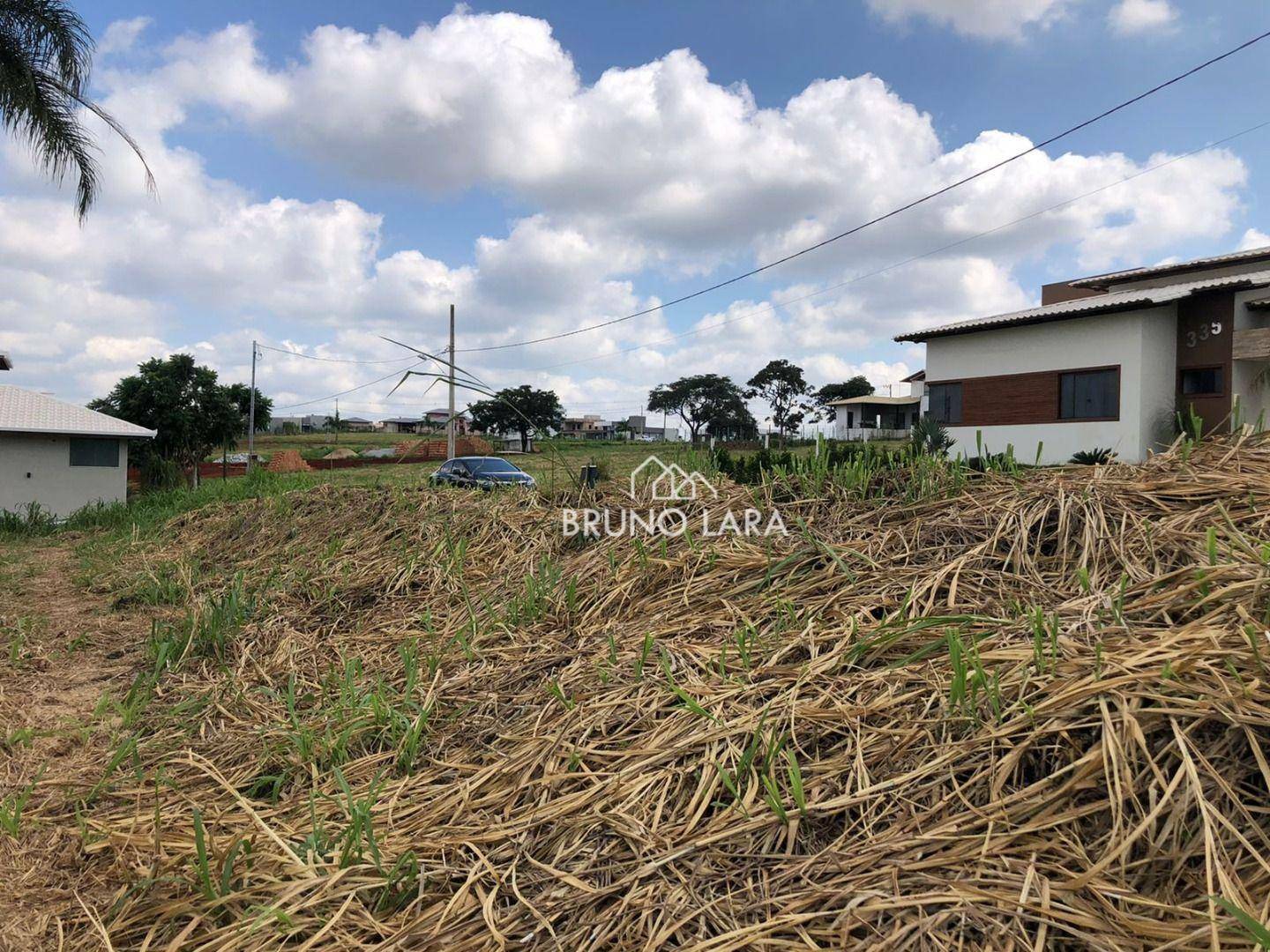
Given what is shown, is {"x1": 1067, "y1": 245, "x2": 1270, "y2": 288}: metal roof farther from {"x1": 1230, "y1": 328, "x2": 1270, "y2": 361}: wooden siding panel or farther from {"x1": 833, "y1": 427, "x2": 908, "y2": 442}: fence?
{"x1": 833, "y1": 427, "x2": 908, "y2": 442}: fence

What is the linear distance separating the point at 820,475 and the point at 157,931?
275 cm

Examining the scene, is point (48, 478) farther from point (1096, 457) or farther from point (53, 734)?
point (1096, 457)

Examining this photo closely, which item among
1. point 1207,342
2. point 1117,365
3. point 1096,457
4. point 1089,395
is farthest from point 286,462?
point 1096,457

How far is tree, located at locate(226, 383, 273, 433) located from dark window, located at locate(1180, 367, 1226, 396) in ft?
92.9

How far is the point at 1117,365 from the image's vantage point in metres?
15.3

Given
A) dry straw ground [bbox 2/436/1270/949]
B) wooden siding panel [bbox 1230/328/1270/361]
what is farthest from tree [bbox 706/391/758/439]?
dry straw ground [bbox 2/436/1270/949]

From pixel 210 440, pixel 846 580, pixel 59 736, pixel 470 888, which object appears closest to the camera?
pixel 470 888

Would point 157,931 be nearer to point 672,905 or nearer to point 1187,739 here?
point 672,905

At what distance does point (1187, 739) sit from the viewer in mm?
1281

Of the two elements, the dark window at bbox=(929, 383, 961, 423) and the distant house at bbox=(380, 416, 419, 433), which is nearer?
the dark window at bbox=(929, 383, 961, 423)

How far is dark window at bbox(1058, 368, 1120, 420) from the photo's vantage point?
15430 millimetres

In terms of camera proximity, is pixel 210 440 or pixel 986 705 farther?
pixel 210 440

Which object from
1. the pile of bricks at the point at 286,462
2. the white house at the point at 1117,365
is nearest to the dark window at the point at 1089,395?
the white house at the point at 1117,365

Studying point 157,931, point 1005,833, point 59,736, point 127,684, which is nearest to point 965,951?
point 1005,833
